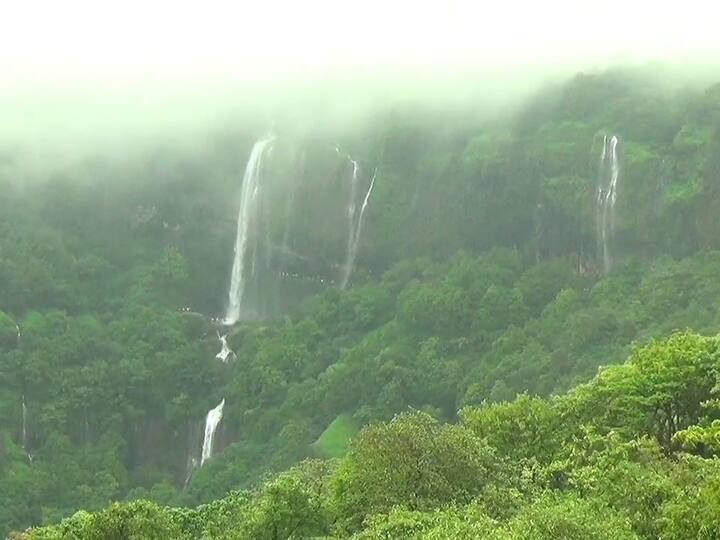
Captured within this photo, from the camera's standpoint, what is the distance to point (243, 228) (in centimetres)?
11044

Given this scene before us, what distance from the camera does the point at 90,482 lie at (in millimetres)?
84562

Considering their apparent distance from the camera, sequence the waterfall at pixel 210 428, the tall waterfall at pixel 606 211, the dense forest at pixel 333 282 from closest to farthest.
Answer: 1. the dense forest at pixel 333 282
2. the waterfall at pixel 210 428
3. the tall waterfall at pixel 606 211

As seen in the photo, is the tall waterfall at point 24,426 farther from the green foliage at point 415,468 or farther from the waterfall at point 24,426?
the green foliage at point 415,468

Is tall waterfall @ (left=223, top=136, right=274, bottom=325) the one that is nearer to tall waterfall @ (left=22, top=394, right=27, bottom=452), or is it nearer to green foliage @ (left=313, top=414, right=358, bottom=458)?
tall waterfall @ (left=22, top=394, right=27, bottom=452)

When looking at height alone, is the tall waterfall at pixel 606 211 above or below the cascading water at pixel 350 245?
above

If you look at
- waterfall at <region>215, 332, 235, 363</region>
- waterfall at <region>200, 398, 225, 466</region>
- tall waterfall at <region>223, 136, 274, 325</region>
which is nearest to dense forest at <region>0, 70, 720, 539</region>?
waterfall at <region>215, 332, 235, 363</region>

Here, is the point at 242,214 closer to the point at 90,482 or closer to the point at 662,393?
the point at 90,482

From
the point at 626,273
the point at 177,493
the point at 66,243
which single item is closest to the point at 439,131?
the point at 626,273

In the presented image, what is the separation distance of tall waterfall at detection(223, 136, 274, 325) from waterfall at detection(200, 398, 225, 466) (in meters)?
13.4

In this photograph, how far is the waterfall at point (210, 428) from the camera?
90.9m

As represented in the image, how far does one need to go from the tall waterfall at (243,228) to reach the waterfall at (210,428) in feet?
44.0

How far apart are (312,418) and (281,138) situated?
4427 centimetres

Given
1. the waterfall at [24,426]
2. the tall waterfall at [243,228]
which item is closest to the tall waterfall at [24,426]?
the waterfall at [24,426]

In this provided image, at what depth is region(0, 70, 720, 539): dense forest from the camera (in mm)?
82312
